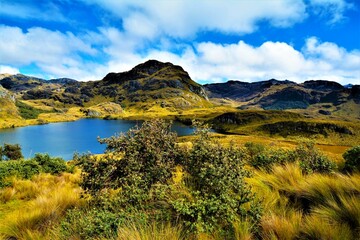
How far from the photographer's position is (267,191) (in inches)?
286

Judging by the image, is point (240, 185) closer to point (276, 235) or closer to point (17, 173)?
point (276, 235)

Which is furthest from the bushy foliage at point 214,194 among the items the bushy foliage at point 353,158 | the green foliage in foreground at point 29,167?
the green foliage in foreground at point 29,167

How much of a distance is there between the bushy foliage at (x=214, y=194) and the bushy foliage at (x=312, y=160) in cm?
497

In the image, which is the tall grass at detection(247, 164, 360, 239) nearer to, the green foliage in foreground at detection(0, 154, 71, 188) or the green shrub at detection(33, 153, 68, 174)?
the green foliage in foreground at detection(0, 154, 71, 188)

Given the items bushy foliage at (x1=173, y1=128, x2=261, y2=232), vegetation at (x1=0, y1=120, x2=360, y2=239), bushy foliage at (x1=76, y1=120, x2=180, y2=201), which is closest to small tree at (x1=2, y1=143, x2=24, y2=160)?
vegetation at (x1=0, y1=120, x2=360, y2=239)

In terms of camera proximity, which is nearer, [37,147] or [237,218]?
[237,218]

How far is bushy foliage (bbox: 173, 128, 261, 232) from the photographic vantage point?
557 centimetres

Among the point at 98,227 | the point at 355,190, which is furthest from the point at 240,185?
the point at 98,227

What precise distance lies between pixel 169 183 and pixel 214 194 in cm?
225

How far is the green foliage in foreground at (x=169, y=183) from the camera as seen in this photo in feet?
18.6

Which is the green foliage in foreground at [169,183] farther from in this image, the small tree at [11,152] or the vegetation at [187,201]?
the small tree at [11,152]

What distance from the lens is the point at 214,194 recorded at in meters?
6.15

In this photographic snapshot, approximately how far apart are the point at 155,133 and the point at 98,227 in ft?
12.8

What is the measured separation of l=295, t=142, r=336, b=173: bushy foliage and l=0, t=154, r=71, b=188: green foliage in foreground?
15.9 metres
